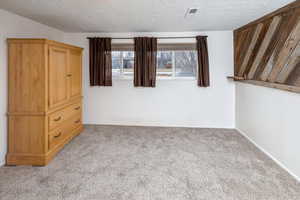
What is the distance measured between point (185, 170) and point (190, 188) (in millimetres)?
399

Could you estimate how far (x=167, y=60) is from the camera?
4.42 m

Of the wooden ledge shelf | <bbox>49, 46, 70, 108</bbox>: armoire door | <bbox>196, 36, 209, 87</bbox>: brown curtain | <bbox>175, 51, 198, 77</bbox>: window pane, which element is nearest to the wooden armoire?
<bbox>49, 46, 70, 108</bbox>: armoire door

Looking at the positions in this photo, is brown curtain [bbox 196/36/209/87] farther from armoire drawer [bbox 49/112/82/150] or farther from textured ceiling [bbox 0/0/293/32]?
armoire drawer [bbox 49/112/82/150]

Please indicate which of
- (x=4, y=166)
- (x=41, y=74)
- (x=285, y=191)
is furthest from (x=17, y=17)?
(x=285, y=191)

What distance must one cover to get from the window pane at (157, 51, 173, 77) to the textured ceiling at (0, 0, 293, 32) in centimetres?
64

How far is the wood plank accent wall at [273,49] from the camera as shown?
2.32 meters

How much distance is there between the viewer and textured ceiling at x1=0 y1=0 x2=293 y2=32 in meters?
2.45

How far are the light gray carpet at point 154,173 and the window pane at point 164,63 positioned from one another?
5.55 feet

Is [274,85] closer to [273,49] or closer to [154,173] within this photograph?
[273,49]

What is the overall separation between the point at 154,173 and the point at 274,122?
195cm

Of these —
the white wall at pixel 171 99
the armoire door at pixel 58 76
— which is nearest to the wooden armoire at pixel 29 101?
the armoire door at pixel 58 76

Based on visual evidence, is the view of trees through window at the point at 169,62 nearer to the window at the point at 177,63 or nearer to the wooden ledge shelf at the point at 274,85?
the window at the point at 177,63

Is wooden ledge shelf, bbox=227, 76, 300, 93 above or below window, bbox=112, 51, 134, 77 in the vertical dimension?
below

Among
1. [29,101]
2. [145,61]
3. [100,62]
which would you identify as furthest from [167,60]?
[29,101]
